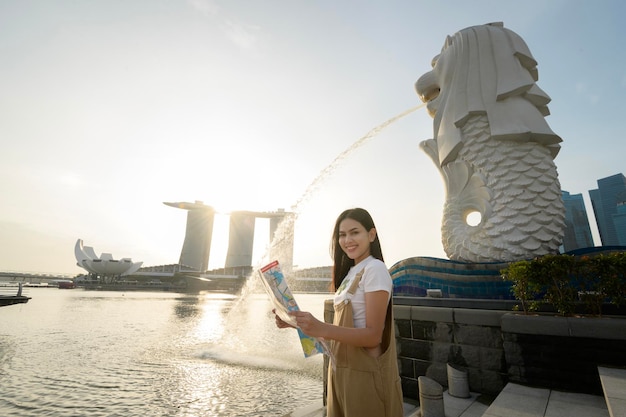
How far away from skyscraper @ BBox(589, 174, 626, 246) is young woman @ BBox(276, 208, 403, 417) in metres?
88.3

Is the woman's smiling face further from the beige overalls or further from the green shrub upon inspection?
the green shrub

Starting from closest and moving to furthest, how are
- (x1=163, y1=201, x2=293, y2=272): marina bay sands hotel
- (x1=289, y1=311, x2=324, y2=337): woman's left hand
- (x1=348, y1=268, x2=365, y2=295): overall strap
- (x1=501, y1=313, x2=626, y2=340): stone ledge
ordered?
(x1=289, y1=311, x2=324, y2=337): woman's left hand, (x1=348, y1=268, x2=365, y2=295): overall strap, (x1=501, y1=313, x2=626, y2=340): stone ledge, (x1=163, y1=201, x2=293, y2=272): marina bay sands hotel

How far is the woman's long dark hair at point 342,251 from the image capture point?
5.87 feet

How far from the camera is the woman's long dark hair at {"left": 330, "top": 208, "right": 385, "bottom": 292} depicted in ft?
5.87

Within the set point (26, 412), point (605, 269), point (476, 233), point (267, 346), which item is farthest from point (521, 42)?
point (26, 412)

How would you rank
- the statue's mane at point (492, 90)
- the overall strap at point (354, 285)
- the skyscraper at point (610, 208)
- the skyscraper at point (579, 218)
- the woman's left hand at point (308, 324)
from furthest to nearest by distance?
the skyscraper at point (579, 218) < the skyscraper at point (610, 208) < the statue's mane at point (492, 90) < the overall strap at point (354, 285) < the woman's left hand at point (308, 324)

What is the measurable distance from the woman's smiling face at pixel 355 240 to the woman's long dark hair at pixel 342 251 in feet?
0.11

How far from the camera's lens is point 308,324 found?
1.39 meters

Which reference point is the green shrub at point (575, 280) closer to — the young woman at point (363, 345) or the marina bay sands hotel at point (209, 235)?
the young woman at point (363, 345)

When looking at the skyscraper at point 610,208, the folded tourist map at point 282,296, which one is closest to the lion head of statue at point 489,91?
the folded tourist map at point 282,296

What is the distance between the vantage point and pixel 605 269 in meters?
4.11

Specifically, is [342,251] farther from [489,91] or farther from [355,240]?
[489,91]

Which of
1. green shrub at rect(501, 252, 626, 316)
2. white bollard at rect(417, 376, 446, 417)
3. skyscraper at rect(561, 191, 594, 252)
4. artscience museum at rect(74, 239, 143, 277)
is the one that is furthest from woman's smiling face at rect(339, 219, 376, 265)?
skyscraper at rect(561, 191, 594, 252)

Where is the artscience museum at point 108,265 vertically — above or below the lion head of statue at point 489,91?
below
